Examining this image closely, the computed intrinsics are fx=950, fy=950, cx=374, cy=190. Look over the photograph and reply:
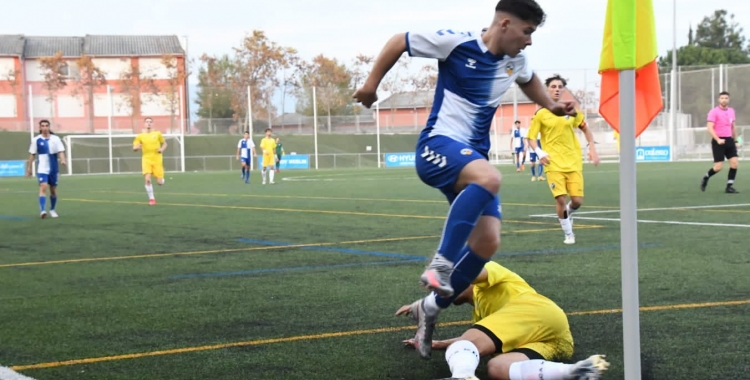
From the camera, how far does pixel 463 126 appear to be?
5398 mm

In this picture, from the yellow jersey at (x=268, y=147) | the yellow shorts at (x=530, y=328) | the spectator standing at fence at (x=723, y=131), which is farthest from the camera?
the yellow jersey at (x=268, y=147)

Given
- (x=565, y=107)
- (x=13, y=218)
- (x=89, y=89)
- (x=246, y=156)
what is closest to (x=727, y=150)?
(x=13, y=218)

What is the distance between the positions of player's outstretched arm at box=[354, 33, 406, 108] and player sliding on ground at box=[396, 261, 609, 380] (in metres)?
1.16

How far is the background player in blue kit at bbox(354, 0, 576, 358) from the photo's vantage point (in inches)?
198

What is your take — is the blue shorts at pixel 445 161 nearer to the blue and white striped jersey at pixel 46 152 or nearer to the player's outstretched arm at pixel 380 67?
the player's outstretched arm at pixel 380 67

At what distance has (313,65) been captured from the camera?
83.7m

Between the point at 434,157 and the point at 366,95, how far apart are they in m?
0.53

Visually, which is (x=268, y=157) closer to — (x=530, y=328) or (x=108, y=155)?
(x=108, y=155)

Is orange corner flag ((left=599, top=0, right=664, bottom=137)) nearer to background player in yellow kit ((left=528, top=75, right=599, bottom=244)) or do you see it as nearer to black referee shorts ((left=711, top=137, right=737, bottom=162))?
background player in yellow kit ((left=528, top=75, right=599, bottom=244))

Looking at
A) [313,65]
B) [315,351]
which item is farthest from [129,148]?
[315,351]

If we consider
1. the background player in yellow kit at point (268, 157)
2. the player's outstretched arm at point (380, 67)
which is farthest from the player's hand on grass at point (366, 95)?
the background player in yellow kit at point (268, 157)

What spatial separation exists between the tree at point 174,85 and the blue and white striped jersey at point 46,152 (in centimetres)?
3776

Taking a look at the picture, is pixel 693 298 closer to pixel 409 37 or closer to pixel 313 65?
pixel 409 37

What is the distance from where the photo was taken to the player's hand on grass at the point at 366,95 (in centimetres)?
509
